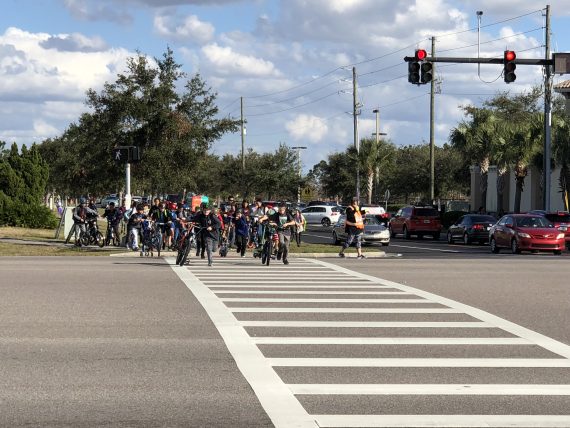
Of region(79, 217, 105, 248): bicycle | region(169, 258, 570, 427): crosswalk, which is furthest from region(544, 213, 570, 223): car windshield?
region(169, 258, 570, 427): crosswalk

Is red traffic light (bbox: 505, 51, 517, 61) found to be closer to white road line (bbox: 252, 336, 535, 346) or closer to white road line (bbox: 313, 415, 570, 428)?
white road line (bbox: 252, 336, 535, 346)

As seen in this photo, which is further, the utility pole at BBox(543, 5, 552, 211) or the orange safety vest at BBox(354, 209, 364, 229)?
the utility pole at BBox(543, 5, 552, 211)

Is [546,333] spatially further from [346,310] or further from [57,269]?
[57,269]

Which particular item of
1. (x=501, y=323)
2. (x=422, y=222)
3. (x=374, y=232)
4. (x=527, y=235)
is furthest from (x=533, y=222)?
(x=501, y=323)

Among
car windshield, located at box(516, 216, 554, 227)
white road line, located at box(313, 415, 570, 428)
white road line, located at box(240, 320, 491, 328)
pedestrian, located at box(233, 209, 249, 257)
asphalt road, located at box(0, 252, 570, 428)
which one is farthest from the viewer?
car windshield, located at box(516, 216, 554, 227)

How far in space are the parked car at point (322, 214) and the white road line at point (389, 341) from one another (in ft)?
199

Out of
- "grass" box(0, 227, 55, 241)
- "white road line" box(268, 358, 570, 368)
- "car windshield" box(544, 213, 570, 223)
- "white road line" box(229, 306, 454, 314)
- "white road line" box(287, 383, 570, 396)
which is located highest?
"car windshield" box(544, 213, 570, 223)

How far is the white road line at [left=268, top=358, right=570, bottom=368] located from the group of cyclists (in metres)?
14.4

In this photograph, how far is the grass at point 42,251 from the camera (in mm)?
30188

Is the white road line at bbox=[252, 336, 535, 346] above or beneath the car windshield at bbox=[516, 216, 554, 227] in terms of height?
beneath

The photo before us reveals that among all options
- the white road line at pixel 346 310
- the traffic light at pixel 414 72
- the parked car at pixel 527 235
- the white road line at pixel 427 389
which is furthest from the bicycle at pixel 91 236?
the white road line at pixel 427 389

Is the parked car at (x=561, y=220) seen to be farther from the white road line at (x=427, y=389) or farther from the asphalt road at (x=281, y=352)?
the white road line at (x=427, y=389)

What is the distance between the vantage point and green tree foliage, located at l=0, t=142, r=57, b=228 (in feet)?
145

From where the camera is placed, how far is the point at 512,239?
35.4m
